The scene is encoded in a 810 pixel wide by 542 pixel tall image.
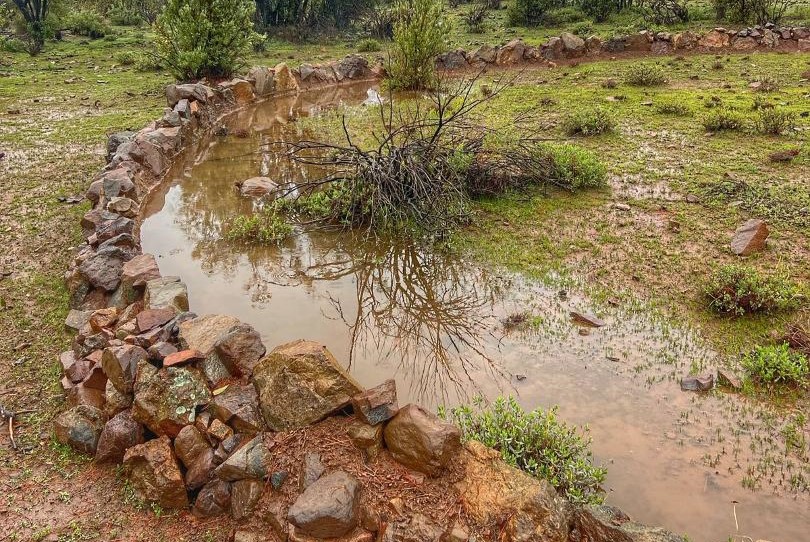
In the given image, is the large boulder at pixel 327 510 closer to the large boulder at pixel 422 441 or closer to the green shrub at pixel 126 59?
→ the large boulder at pixel 422 441

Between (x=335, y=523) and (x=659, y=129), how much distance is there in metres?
11.0

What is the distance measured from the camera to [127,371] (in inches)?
178

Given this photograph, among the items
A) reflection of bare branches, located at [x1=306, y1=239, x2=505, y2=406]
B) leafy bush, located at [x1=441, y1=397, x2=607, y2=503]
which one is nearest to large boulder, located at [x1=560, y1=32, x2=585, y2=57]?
reflection of bare branches, located at [x1=306, y1=239, x2=505, y2=406]

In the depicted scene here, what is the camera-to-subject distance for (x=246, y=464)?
3879mm

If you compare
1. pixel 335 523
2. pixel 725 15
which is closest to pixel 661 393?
pixel 335 523

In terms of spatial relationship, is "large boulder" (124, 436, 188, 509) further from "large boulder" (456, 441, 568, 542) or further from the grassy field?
"large boulder" (456, 441, 568, 542)

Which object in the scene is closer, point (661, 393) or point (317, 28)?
point (661, 393)

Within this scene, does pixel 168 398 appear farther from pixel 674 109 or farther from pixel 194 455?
pixel 674 109

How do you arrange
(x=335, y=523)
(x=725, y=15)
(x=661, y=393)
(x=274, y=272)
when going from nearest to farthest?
(x=335, y=523) < (x=661, y=393) < (x=274, y=272) < (x=725, y=15)

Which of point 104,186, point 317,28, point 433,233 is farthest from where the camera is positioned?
point 317,28

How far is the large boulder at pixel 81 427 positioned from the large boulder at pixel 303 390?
134 centimetres

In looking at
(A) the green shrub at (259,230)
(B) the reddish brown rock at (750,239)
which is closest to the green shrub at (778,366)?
(B) the reddish brown rock at (750,239)

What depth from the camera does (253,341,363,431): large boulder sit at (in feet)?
13.6

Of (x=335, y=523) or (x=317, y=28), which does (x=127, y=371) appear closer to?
(x=335, y=523)
